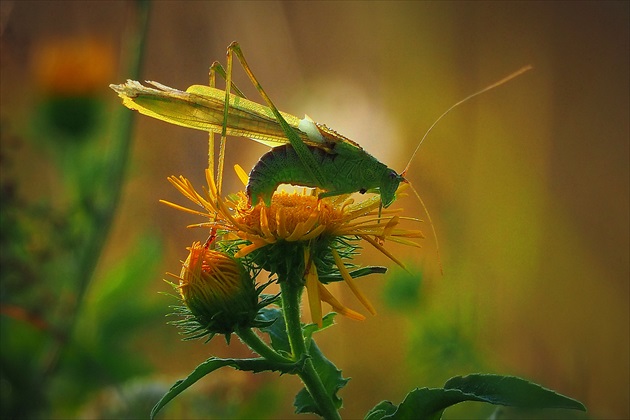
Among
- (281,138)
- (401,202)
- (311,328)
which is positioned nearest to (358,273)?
(311,328)

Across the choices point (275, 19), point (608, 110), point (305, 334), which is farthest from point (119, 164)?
point (608, 110)

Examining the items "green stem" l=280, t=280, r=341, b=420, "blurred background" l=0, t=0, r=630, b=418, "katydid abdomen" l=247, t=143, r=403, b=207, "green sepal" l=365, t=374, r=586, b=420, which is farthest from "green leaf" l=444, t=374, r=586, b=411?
"blurred background" l=0, t=0, r=630, b=418

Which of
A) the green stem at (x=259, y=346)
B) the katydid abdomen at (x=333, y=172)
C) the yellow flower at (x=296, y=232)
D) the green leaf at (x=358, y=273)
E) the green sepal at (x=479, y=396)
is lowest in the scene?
the green sepal at (x=479, y=396)

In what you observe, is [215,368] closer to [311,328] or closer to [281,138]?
[311,328]

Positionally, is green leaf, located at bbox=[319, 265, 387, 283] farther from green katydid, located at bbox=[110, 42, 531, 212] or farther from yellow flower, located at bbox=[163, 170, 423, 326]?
green katydid, located at bbox=[110, 42, 531, 212]

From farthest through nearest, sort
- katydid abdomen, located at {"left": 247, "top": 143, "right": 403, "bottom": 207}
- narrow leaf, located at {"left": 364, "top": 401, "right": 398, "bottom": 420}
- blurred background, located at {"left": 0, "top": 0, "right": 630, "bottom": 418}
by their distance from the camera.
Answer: blurred background, located at {"left": 0, "top": 0, "right": 630, "bottom": 418} < katydid abdomen, located at {"left": 247, "top": 143, "right": 403, "bottom": 207} < narrow leaf, located at {"left": 364, "top": 401, "right": 398, "bottom": 420}

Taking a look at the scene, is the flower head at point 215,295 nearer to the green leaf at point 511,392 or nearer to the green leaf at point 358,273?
the green leaf at point 358,273

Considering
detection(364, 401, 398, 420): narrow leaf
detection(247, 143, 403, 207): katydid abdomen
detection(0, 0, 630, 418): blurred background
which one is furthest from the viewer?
detection(0, 0, 630, 418): blurred background

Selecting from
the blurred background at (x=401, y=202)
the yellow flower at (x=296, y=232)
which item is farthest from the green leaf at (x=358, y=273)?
the blurred background at (x=401, y=202)

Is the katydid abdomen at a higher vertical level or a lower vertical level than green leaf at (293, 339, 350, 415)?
higher
